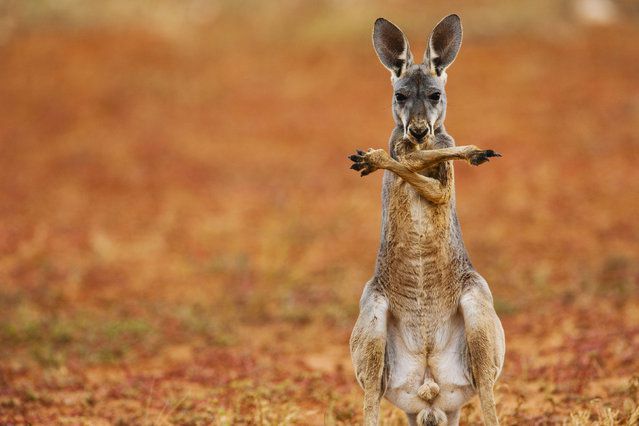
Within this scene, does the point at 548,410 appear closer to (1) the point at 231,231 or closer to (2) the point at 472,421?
(2) the point at 472,421

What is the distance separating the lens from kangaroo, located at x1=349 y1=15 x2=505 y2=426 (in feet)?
15.8

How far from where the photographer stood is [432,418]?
191 inches

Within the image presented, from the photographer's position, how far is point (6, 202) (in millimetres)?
16156

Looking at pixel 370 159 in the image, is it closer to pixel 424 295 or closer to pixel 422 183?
pixel 422 183

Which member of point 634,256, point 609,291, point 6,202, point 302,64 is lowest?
point 609,291

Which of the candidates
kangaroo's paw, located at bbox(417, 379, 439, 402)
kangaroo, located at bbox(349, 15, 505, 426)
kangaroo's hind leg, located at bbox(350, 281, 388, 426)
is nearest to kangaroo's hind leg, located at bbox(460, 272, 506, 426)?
kangaroo, located at bbox(349, 15, 505, 426)

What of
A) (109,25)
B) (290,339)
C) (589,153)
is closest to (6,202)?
(290,339)

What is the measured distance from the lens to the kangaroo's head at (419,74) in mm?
4836

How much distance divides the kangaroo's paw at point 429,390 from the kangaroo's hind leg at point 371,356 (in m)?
0.24

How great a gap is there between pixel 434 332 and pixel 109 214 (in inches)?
460

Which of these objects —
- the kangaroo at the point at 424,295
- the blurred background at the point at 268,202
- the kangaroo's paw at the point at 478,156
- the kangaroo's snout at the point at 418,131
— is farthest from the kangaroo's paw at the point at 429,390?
the kangaroo's snout at the point at 418,131

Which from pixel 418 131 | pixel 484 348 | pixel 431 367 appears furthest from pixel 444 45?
pixel 431 367

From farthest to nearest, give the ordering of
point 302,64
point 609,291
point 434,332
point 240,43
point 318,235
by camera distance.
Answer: point 240,43
point 302,64
point 318,235
point 609,291
point 434,332

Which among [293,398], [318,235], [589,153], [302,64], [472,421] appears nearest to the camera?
[472,421]
